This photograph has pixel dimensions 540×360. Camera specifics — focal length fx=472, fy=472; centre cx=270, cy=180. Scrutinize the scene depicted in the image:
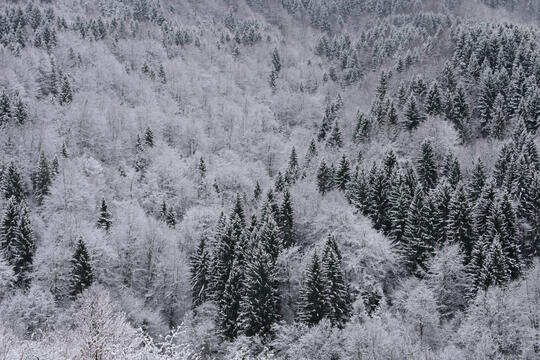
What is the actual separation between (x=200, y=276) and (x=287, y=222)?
14642mm

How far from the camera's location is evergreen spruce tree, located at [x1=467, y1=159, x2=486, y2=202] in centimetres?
7031

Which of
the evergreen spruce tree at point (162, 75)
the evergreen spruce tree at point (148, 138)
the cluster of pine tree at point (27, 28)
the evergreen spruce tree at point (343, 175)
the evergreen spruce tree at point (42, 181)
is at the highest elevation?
the evergreen spruce tree at point (343, 175)

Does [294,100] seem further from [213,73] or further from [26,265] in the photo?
[26,265]

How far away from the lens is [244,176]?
11456 cm

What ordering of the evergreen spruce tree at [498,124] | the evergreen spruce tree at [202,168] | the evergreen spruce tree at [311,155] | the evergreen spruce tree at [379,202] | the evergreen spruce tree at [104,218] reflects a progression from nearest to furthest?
the evergreen spruce tree at [379,202], the evergreen spruce tree at [104,218], the evergreen spruce tree at [498,124], the evergreen spruce tree at [311,155], the evergreen spruce tree at [202,168]

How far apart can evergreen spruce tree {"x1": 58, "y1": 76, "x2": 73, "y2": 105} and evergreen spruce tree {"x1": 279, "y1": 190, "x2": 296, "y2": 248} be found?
81966mm

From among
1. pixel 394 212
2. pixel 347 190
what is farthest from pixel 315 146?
pixel 394 212

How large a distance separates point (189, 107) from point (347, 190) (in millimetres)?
89790

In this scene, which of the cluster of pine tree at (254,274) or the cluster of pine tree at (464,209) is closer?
the cluster of pine tree at (254,274)

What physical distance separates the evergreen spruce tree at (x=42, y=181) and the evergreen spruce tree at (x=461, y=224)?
232 ft

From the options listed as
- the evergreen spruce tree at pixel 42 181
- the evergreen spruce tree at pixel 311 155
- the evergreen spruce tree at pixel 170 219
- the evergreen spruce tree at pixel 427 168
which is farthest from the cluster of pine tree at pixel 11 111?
the evergreen spruce tree at pixel 427 168

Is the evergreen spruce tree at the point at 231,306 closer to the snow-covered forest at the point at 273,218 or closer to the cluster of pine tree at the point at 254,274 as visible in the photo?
the cluster of pine tree at the point at 254,274

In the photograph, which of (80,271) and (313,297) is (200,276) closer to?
(80,271)

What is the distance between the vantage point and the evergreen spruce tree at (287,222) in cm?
6894
